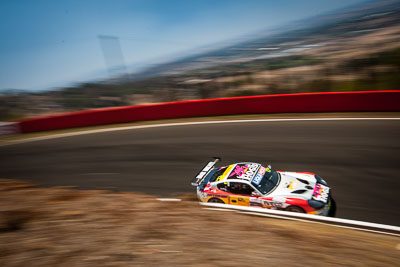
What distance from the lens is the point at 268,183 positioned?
7.04 meters

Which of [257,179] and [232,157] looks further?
[232,157]

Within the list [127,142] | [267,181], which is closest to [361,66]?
[267,181]

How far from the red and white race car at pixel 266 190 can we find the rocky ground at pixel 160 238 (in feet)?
3.57

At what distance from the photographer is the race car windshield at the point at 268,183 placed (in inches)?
269

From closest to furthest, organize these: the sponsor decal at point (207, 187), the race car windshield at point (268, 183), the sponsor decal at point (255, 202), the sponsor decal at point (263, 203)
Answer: the sponsor decal at point (263, 203) → the sponsor decal at point (255, 202) → the race car windshield at point (268, 183) → the sponsor decal at point (207, 187)

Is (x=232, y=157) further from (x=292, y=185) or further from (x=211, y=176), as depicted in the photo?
(x=292, y=185)

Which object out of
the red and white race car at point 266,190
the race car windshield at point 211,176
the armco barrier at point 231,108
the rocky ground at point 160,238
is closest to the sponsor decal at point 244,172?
the red and white race car at point 266,190

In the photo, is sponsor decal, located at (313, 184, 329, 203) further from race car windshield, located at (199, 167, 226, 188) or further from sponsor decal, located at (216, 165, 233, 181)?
race car windshield, located at (199, 167, 226, 188)

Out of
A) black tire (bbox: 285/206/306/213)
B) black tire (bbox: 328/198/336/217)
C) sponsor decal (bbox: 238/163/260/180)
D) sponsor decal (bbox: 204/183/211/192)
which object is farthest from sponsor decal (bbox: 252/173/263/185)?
black tire (bbox: 328/198/336/217)

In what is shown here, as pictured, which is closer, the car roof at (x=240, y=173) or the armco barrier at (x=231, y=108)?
the car roof at (x=240, y=173)

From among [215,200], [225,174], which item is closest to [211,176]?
[225,174]

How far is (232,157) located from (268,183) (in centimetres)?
324

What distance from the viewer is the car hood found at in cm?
663

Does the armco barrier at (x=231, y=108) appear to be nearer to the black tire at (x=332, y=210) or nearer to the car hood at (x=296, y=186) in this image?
the car hood at (x=296, y=186)
